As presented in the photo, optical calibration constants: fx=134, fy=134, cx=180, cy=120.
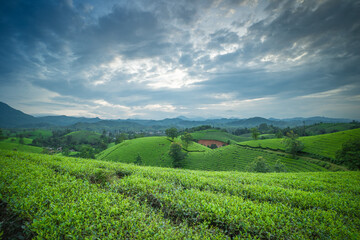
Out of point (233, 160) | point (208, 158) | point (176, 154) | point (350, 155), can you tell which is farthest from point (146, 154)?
point (350, 155)

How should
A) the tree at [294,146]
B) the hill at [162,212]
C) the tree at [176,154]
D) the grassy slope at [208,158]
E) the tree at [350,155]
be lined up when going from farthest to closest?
the tree at [176,154] < the tree at [294,146] < the grassy slope at [208,158] < the tree at [350,155] < the hill at [162,212]

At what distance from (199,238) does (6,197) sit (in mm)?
6265

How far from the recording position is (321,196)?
6.08 metres

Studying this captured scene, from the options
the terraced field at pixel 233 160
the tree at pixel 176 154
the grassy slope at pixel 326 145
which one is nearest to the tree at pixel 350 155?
the grassy slope at pixel 326 145

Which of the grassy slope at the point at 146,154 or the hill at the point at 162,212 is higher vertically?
the hill at the point at 162,212

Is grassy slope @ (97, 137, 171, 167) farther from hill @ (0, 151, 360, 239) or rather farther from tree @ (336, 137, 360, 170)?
tree @ (336, 137, 360, 170)

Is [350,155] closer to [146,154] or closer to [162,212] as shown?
[162,212]

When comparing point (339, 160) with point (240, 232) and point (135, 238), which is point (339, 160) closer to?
point (240, 232)

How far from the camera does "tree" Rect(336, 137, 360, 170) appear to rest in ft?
112

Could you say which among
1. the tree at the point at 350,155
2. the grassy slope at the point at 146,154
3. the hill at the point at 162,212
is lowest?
the grassy slope at the point at 146,154

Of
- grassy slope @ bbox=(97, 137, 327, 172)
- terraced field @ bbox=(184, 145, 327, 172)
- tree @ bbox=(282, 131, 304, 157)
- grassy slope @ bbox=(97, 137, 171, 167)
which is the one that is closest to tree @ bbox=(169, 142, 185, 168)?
grassy slope @ bbox=(97, 137, 327, 172)

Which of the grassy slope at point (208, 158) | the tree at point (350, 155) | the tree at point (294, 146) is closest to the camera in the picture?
the tree at point (350, 155)

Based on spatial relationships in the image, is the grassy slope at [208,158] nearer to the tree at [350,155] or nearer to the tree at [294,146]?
the tree at [294,146]

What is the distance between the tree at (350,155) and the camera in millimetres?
34125
